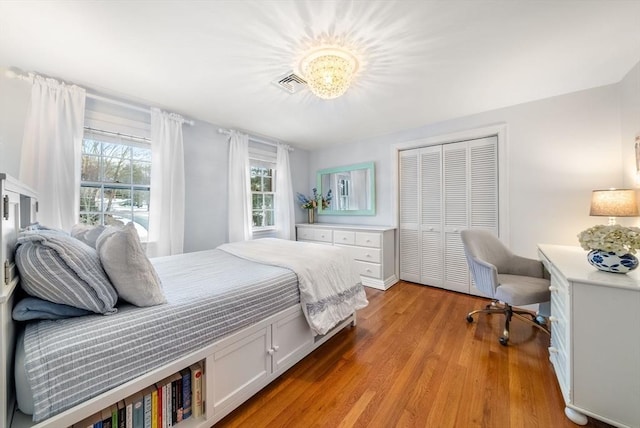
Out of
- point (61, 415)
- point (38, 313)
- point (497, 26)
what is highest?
point (497, 26)

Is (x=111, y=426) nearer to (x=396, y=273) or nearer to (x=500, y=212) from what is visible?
(x=396, y=273)

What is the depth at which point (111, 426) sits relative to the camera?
3.29 ft

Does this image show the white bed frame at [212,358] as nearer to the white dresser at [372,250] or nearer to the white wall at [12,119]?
→ the white wall at [12,119]

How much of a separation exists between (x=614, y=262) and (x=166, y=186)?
3.74m

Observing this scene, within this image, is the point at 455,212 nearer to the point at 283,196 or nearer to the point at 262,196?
the point at 283,196

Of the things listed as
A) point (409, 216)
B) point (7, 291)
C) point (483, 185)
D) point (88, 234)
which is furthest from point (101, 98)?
point (483, 185)

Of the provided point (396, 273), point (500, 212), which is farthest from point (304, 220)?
point (500, 212)

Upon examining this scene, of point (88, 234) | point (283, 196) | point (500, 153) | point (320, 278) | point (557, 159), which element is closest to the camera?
point (88, 234)

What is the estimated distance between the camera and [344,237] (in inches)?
149

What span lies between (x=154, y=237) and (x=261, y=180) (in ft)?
5.91

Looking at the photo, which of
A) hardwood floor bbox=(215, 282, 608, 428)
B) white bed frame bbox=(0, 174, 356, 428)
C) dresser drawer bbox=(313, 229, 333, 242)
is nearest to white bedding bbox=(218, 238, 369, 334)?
white bed frame bbox=(0, 174, 356, 428)

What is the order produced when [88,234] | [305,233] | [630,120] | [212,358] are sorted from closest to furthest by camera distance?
[212,358]
[88,234]
[630,120]
[305,233]

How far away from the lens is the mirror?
13.1ft

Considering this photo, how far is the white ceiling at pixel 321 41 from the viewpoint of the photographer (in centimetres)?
142
